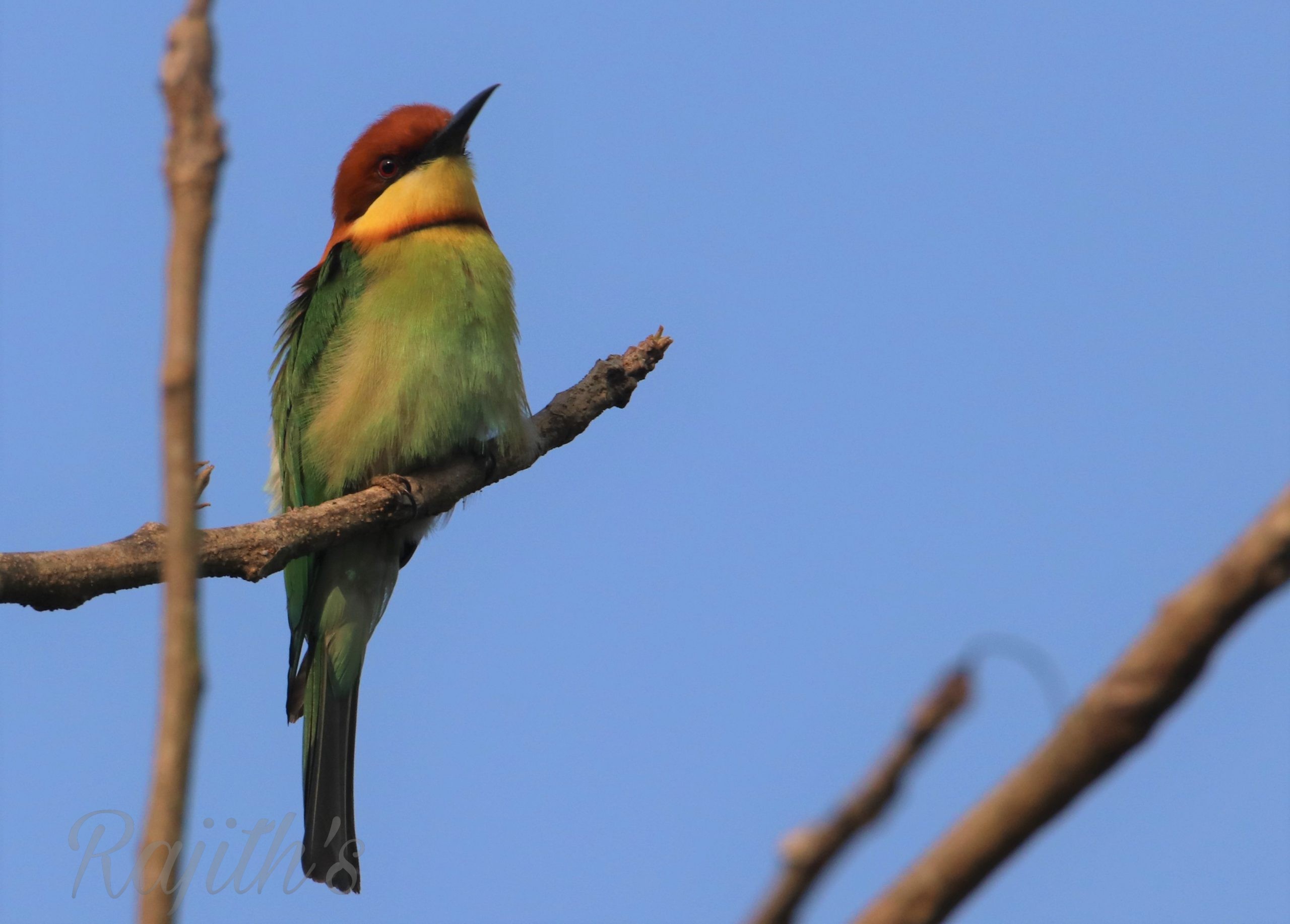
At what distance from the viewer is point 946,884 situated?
0.81 meters

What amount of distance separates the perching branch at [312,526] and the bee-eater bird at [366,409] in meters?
0.11

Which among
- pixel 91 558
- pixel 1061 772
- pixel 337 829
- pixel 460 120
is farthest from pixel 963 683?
pixel 460 120

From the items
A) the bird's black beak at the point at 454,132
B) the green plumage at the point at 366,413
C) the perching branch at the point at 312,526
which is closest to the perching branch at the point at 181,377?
the perching branch at the point at 312,526

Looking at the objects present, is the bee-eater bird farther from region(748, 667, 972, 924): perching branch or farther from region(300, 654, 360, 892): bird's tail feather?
region(748, 667, 972, 924): perching branch

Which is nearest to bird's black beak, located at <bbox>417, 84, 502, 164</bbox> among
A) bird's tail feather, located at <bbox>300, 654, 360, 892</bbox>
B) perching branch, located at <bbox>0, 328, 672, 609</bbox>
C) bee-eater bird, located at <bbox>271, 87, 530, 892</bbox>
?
bee-eater bird, located at <bbox>271, 87, 530, 892</bbox>

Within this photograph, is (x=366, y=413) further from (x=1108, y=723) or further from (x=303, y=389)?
(x=1108, y=723)

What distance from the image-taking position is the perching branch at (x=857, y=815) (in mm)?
738

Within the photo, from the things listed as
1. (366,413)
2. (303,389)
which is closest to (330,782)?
(366,413)

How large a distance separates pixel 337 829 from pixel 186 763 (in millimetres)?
3717

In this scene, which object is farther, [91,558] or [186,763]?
[91,558]

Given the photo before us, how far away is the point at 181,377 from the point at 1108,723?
614 millimetres

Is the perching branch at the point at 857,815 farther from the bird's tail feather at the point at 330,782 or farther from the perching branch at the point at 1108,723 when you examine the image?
the bird's tail feather at the point at 330,782

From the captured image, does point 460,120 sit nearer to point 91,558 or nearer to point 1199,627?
point 91,558

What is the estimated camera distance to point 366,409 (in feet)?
15.1
